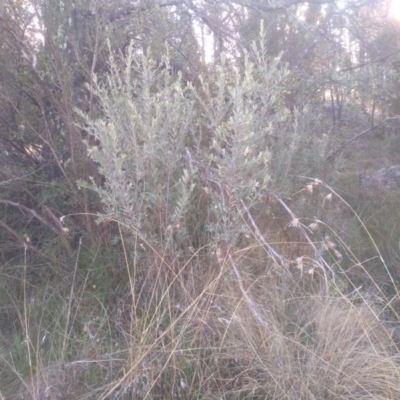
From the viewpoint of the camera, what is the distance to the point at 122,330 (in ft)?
10.7

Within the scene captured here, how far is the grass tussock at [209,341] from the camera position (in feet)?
9.25

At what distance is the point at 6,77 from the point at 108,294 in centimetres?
176

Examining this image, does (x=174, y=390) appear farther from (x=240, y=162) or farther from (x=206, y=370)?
(x=240, y=162)

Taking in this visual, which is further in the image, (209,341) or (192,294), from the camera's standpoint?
(192,294)

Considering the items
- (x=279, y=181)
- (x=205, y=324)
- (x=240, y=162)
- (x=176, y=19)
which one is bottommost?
(x=205, y=324)

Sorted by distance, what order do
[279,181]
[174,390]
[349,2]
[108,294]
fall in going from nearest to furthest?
[174,390] → [108,294] → [279,181] → [349,2]

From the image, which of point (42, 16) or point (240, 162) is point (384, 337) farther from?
point (42, 16)

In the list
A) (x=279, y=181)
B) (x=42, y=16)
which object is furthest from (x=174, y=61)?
(x=279, y=181)

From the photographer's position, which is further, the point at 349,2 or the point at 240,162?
the point at 349,2

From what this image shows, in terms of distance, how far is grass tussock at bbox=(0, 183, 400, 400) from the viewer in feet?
9.25

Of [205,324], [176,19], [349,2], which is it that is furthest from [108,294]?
[349,2]

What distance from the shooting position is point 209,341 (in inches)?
121

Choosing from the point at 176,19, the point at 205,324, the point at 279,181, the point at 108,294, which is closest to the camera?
the point at 205,324

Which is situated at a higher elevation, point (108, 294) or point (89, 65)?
point (89, 65)
